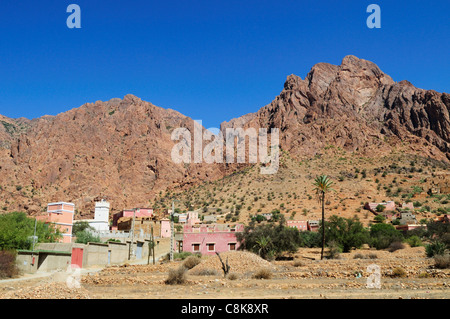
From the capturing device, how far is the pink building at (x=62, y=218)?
49062mm

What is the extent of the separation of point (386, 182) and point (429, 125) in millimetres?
40055

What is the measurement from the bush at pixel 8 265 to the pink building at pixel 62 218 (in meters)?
22.4

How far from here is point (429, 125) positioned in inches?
4380

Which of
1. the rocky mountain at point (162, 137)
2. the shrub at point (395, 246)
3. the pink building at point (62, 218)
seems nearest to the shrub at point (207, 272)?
the shrub at point (395, 246)

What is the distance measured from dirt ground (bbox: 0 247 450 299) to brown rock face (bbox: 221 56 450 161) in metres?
77.5

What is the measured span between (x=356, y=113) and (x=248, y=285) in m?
103

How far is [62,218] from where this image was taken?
50.8 meters

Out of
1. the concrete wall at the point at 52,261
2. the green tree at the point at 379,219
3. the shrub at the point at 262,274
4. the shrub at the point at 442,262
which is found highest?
the green tree at the point at 379,219

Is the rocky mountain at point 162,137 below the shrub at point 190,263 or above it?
above

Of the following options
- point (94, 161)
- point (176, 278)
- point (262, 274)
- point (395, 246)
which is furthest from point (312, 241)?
point (94, 161)

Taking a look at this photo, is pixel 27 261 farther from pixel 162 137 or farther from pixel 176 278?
pixel 162 137

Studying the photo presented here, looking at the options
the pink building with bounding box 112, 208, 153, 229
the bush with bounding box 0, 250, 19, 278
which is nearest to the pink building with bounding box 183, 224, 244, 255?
the bush with bounding box 0, 250, 19, 278

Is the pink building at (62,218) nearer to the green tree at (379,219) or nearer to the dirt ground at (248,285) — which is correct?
the dirt ground at (248,285)

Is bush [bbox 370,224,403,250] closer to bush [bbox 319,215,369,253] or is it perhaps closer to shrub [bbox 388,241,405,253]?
bush [bbox 319,215,369,253]
